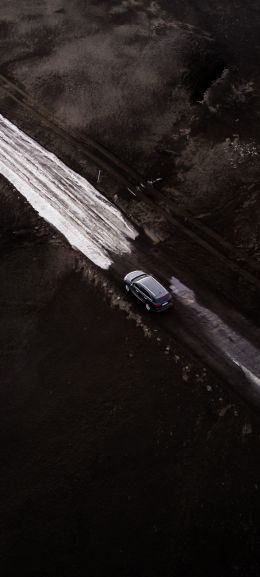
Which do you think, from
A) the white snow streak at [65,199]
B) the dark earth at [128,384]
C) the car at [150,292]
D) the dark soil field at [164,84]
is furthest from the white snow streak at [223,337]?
the white snow streak at [65,199]

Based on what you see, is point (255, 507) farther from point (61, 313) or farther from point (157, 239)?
point (157, 239)

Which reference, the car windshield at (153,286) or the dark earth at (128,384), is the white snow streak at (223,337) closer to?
the car windshield at (153,286)

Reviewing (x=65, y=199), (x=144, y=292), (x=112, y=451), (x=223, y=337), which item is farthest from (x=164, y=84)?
(x=112, y=451)

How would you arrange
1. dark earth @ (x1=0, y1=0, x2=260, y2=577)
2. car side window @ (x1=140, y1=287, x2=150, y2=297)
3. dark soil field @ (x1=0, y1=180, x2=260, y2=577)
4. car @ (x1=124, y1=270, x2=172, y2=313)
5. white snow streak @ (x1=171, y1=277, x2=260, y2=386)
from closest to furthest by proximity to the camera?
dark soil field @ (x1=0, y1=180, x2=260, y2=577) < dark earth @ (x1=0, y1=0, x2=260, y2=577) < white snow streak @ (x1=171, y1=277, x2=260, y2=386) < car @ (x1=124, y1=270, x2=172, y2=313) < car side window @ (x1=140, y1=287, x2=150, y2=297)

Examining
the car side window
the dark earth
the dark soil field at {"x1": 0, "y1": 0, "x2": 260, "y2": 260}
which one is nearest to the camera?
the dark earth

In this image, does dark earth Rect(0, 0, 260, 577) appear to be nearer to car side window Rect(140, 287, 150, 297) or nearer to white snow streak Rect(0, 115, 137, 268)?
white snow streak Rect(0, 115, 137, 268)

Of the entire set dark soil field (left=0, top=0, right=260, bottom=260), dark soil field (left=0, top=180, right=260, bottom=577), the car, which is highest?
dark soil field (left=0, top=0, right=260, bottom=260)

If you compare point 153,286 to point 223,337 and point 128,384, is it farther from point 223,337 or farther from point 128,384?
point 128,384

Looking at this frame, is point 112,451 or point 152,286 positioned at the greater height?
point 152,286

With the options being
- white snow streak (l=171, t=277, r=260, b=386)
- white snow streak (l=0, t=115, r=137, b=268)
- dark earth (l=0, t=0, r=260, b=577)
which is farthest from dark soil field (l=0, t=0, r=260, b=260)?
white snow streak (l=171, t=277, r=260, b=386)
